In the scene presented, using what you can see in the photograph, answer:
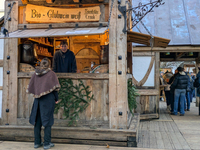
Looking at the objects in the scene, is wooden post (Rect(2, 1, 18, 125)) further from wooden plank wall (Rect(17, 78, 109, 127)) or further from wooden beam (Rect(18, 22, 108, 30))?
Result: wooden plank wall (Rect(17, 78, 109, 127))

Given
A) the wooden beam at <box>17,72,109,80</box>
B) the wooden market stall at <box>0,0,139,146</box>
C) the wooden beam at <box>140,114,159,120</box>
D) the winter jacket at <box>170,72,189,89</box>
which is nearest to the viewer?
the wooden market stall at <box>0,0,139,146</box>

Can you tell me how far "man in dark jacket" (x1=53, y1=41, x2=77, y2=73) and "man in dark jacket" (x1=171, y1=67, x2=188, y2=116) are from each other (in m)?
5.00

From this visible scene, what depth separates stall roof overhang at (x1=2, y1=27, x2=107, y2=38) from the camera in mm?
5008

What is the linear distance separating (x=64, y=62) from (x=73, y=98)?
1008 millimetres

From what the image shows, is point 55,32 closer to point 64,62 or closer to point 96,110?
point 64,62

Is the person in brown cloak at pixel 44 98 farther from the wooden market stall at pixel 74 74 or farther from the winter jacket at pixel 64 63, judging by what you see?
the winter jacket at pixel 64 63

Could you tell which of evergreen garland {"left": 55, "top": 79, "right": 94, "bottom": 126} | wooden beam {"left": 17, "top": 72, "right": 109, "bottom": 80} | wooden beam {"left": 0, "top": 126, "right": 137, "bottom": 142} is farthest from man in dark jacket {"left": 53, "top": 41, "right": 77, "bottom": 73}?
wooden beam {"left": 0, "top": 126, "right": 137, "bottom": 142}

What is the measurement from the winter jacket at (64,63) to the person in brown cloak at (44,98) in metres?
1.11

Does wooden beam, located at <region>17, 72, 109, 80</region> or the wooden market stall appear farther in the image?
wooden beam, located at <region>17, 72, 109, 80</region>

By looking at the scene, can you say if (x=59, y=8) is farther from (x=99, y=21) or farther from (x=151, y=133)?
(x=151, y=133)

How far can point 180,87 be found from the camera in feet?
31.7

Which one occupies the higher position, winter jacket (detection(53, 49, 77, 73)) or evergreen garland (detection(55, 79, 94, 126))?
winter jacket (detection(53, 49, 77, 73))

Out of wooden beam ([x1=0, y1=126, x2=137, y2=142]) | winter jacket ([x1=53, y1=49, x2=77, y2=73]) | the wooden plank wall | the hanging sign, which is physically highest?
the hanging sign

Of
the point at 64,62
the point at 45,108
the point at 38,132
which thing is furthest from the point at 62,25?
the point at 38,132
